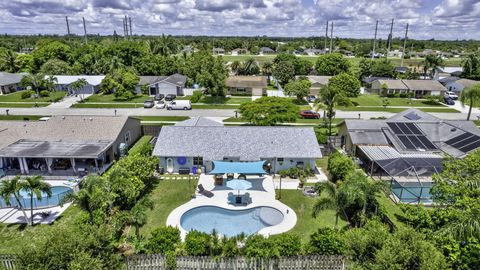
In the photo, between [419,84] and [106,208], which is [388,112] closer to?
[419,84]

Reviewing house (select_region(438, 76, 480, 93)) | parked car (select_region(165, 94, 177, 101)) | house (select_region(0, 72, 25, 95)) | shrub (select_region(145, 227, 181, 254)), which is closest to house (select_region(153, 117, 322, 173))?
shrub (select_region(145, 227, 181, 254))

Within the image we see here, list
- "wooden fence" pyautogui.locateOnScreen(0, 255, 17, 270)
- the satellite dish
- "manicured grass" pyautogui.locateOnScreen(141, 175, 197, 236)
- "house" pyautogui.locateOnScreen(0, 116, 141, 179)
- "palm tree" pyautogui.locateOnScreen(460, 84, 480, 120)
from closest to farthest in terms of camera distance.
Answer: "wooden fence" pyautogui.locateOnScreen(0, 255, 17, 270) → "manicured grass" pyautogui.locateOnScreen(141, 175, 197, 236) → "house" pyautogui.locateOnScreen(0, 116, 141, 179) → the satellite dish → "palm tree" pyautogui.locateOnScreen(460, 84, 480, 120)

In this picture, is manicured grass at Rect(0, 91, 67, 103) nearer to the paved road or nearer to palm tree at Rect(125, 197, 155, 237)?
the paved road

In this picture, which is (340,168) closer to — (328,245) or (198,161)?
(328,245)

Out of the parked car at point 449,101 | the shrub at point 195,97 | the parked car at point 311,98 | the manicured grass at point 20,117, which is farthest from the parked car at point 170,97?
the parked car at point 449,101

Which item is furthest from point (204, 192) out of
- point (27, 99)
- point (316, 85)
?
point (27, 99)
